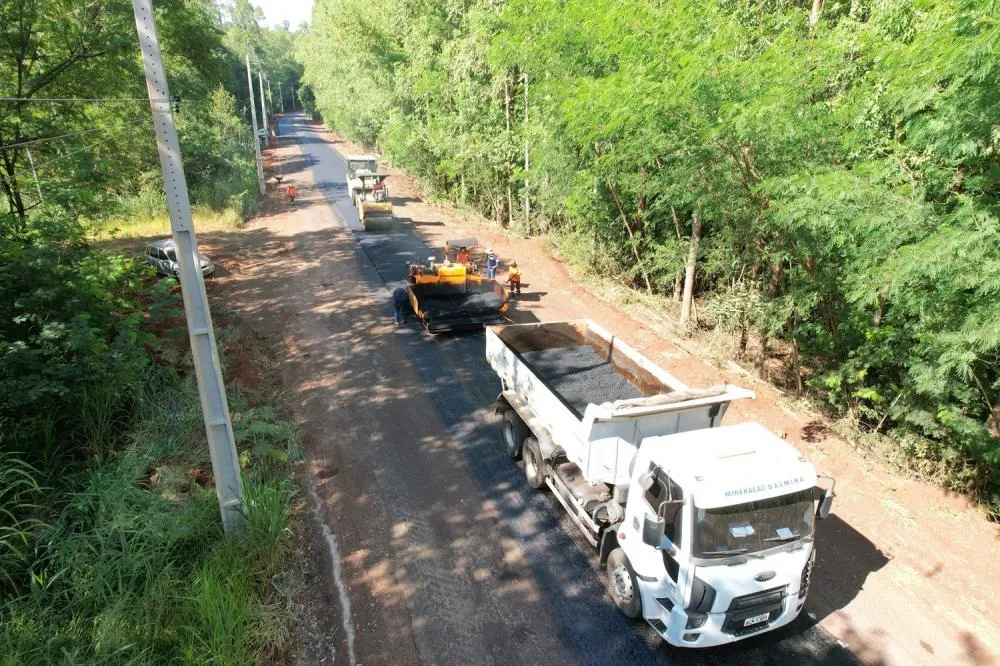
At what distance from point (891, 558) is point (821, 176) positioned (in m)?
5.13

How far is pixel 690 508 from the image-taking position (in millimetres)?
4977

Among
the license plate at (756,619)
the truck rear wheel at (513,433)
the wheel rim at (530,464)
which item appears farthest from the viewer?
the truck rear wheel at (513,433)

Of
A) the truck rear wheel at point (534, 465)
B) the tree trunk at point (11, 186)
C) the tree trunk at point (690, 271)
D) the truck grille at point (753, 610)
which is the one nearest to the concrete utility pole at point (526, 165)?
the tree trunk at point (690, 271)

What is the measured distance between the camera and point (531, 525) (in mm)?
7312

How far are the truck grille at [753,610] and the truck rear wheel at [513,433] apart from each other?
13.2 ft

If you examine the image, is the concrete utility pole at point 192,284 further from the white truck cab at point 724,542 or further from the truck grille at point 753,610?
the truck grille at point 753,610

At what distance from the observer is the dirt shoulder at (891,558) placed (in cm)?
573

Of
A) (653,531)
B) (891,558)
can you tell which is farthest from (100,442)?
(891,558)

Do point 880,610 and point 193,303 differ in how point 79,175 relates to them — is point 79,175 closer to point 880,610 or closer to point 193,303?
point 193,303

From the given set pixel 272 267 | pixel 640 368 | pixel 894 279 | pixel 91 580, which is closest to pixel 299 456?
pixel 91 580

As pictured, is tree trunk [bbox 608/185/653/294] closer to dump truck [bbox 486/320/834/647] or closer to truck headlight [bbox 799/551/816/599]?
dump truck [bbox 486/320/834/647]

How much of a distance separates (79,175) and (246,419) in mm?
8710

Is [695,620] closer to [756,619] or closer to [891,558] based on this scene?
[756,619]

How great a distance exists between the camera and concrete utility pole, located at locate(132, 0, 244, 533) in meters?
5.27
